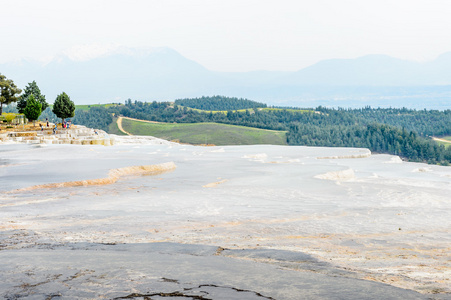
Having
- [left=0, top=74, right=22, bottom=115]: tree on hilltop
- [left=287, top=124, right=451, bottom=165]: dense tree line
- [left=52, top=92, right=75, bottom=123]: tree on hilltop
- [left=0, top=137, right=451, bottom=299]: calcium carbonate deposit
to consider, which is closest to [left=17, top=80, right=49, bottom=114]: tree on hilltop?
[left=0, top=74, right=22, bottom=115]: tree on hilltop

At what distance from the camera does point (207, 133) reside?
177750mm

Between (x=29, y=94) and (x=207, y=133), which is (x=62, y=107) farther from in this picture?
(x=207, y=133)

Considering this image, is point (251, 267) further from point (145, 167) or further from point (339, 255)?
point (145, 167)

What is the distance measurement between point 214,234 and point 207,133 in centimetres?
16505

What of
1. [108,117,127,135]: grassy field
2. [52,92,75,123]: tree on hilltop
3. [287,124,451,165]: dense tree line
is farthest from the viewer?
[108,117,127,135]: grassy field

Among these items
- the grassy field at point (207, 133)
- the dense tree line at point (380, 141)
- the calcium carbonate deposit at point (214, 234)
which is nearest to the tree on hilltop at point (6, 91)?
the calcium carbonate deposit at point (214, 234)

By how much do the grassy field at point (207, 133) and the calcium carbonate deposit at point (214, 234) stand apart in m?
139

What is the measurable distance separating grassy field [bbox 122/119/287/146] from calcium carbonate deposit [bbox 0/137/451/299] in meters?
139

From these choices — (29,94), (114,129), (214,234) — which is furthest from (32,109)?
(114,129)

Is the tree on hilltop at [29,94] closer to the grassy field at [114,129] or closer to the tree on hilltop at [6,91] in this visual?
the tree on hilltop at [6,91]

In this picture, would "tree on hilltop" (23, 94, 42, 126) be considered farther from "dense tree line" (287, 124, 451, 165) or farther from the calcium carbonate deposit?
"dense tree line" (287, 124, 451, 165)

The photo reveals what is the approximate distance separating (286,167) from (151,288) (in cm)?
2687

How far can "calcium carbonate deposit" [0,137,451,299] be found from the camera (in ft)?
22.1

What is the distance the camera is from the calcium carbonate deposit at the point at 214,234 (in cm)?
674
